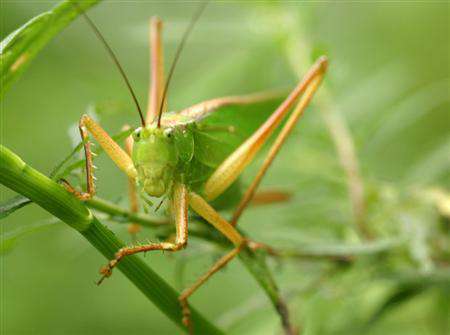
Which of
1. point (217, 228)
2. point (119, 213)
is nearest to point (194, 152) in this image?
point (217, 228)

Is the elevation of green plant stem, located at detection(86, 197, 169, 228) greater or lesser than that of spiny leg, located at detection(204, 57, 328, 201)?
greater

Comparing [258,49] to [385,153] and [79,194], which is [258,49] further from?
[79,194]

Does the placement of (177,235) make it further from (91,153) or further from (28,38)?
(28,38)

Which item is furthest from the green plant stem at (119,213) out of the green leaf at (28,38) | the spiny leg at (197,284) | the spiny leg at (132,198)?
the green leaf at (28,38)

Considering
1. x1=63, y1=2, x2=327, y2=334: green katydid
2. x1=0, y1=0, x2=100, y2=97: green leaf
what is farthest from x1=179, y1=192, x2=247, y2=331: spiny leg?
x1=0, y1=0, x2=100, y2=97: green leaf

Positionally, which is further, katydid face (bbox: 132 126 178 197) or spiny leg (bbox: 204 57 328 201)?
spiny leg (bbox: 204 57 328 201)

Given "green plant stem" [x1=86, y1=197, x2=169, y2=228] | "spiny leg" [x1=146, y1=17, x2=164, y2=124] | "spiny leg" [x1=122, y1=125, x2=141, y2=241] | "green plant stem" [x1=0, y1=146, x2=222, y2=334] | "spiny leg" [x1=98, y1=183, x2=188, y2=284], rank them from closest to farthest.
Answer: "green plant stem" [x1=0, y1=146, x2=222, y2=334], "spiny leg" [x1=98, y1=183, x2=188, y2=284], "green plant stem" [x1=86, y1=197, x2=169, y2=228], "spiny leg" [x1=122, y1=125, x2=141, y2=241], "spiny leg" [x1=146, y1=17, x2=164, y2=124]

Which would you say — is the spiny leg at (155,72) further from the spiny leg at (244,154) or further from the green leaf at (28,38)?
the green leaf at (28,38)

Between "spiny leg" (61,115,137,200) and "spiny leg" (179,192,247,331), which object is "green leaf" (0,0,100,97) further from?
"spiny leg" (179,192,247,331)
